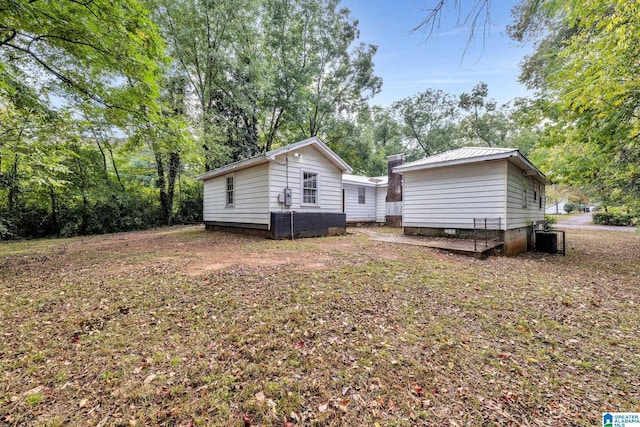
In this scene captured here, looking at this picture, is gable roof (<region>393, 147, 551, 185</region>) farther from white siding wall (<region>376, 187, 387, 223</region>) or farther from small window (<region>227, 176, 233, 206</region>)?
white siding wall (<region>376, 187, 387, 223</region>)

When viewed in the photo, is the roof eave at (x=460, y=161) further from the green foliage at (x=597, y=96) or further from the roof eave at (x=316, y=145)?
the roof eave at (x=316, y=145)

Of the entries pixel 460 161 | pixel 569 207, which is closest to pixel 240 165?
pixel 460 161

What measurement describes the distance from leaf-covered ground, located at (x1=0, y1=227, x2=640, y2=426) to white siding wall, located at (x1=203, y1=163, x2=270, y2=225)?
15.1 feet

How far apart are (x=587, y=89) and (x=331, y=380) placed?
6.96 metres

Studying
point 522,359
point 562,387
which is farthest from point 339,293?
point 562,387

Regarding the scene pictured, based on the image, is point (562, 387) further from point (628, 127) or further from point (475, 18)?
point (628, 127)

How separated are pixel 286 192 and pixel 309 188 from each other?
124cm

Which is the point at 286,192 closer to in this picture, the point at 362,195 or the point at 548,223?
the point at 362,195

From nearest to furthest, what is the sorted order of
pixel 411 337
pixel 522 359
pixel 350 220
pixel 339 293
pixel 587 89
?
pixel 522 359 < pixel 411 337 < pixel 339 293 < pixel 587 89 < pixel 350 220

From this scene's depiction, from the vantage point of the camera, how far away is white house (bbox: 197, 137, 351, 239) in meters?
9.02

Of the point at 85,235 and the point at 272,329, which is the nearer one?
the point at 272,329

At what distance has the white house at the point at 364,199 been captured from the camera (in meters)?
16.6

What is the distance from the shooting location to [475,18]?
2627 millimetres

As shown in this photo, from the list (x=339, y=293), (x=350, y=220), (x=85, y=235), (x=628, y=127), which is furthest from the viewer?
(x=350, y=220)
